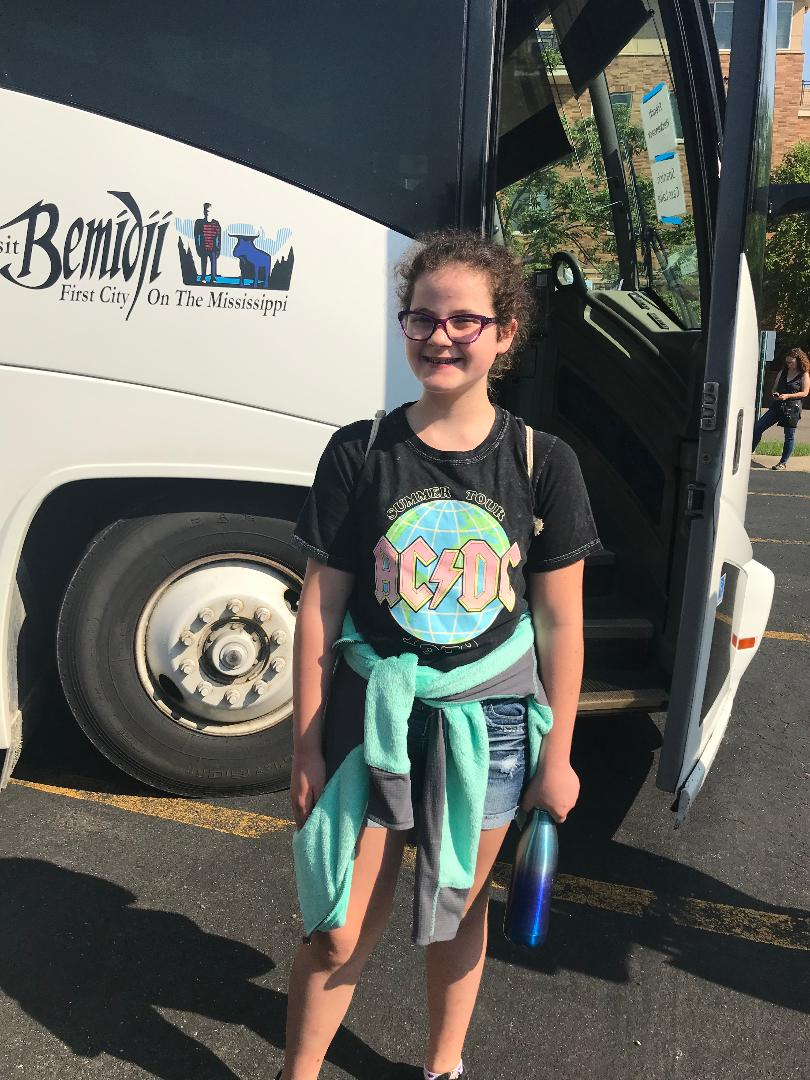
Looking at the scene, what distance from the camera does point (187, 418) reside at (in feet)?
8.32

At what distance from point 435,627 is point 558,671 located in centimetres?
28

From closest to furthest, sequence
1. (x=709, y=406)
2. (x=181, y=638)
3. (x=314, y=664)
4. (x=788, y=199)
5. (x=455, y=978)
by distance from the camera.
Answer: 1. (x=314, y=664)
2. (x=455, y=978)
3. (x=709, y=406)
4. (x=788, y=199)
5. (x=181, y=638)

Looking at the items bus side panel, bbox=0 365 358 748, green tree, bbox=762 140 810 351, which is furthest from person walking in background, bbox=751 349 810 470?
bus side panel, bbox=0 365 358 748

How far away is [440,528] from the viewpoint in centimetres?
148

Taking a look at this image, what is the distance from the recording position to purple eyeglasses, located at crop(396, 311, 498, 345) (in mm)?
1463

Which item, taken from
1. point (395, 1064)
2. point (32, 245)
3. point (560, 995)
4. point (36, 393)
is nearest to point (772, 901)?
point (560, 995)

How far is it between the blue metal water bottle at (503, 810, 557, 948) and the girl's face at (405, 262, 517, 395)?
820 millimetres

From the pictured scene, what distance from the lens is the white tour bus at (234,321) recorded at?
7.92 ft

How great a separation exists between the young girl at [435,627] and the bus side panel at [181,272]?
0.97 meters

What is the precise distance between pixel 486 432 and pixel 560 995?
148cm

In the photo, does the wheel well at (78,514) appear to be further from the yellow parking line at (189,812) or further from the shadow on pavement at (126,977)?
the shadow on pavement at (126,977)

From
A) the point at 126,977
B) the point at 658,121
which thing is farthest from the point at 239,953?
the point at 658,121

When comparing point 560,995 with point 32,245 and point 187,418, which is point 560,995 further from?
point 32,245

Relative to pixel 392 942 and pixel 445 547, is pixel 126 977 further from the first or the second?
pixel 445 547
